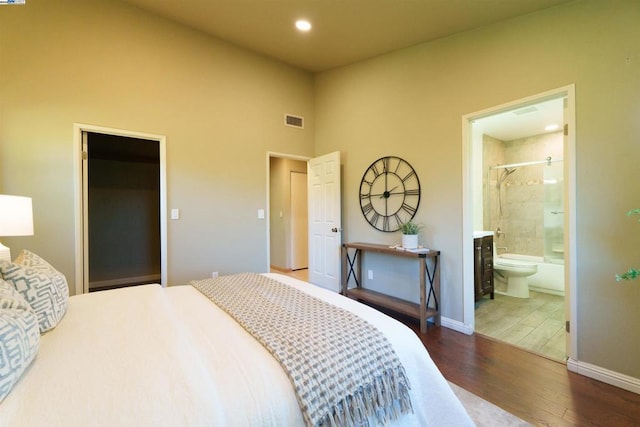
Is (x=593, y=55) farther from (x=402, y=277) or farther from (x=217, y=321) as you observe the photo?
(x=217, y=321)

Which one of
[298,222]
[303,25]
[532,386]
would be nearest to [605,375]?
[532,386]

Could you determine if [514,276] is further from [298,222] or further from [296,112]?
[296,112]

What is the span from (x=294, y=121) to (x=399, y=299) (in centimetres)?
278

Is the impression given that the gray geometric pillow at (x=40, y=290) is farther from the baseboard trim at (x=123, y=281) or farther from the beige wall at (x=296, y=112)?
the baseboard trim at (x=123, y=281)

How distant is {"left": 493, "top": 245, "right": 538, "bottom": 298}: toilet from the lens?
11.7 feet

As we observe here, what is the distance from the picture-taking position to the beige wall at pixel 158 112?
2.35 meters

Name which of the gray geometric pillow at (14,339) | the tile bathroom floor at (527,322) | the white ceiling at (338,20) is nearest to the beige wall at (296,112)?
the white ceiling at (338,20)

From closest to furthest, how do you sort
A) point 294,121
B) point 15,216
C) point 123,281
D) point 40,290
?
point 40,290 < point 15,216 < point 294,121 < point 123,281

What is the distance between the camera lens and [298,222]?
5.45 m

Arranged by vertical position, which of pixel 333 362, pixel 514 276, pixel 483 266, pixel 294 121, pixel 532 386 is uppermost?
Answer: pixel 294 121

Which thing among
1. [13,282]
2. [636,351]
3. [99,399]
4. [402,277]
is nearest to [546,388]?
[636,351]

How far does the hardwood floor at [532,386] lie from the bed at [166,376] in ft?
2.63

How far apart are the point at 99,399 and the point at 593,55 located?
10.5 ft

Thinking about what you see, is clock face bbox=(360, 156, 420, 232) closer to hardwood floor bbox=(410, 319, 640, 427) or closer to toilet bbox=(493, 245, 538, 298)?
hardwood floor bbox=(410, 319, 640, 427)
